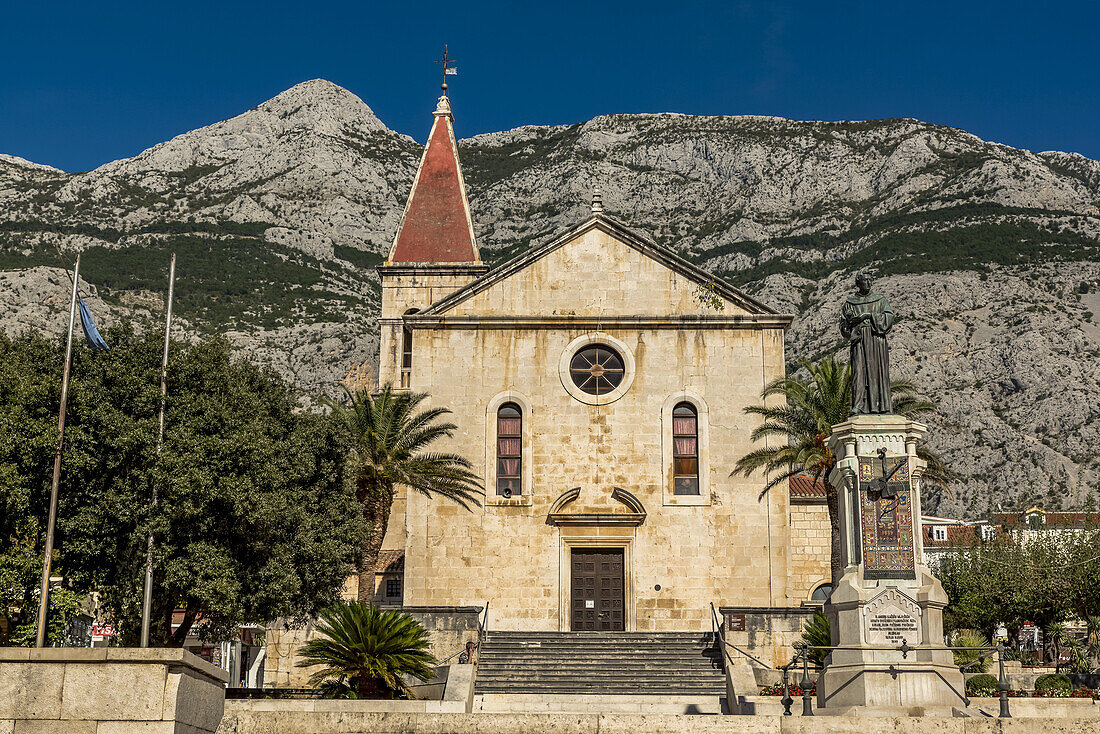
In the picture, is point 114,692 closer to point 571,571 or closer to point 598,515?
point 571,571

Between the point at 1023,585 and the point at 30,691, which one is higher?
the point at 1023,585

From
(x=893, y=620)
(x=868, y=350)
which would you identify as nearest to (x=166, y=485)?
(x=868, y=350)

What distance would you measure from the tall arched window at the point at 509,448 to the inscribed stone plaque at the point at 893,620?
15085mm

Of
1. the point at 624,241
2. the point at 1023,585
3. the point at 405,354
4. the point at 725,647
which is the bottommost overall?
the point at 725,647

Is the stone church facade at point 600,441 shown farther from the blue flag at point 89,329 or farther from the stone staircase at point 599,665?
the blue flag at point 89,329

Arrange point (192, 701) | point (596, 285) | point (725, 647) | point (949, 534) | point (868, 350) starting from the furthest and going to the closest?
point (949, 534), point (596, 285), point (725, 647), point (868, 350), point (192, 701)

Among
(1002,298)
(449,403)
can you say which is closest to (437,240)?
(449,403)

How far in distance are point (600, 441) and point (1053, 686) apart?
13232mm

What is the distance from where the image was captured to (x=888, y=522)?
59.4ft

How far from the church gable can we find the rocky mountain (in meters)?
39.9

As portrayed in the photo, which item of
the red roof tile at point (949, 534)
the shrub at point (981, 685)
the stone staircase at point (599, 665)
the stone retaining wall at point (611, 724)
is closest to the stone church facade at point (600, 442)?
the stone staircase at point (599, 665)

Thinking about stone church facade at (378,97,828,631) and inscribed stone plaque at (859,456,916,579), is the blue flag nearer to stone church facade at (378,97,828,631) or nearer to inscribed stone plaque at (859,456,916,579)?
stone church facade at (378,97,828,631)

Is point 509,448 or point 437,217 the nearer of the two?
point 509,448

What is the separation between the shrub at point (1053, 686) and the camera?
21.5 metres
